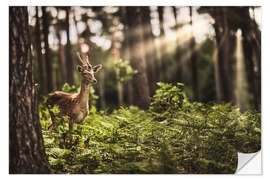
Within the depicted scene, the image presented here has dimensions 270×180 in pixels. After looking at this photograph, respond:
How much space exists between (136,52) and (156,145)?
3.55 metres

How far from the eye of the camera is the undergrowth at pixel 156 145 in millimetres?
3719

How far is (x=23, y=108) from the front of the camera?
133 inches

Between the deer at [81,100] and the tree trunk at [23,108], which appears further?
the deer at [81,100]

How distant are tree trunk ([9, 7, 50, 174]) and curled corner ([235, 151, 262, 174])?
299 centimetres

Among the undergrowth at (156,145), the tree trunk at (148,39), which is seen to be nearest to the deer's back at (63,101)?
the undergrowth at (156,145)

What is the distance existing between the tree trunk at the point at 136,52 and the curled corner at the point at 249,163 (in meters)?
2.95

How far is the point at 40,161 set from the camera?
3516 millimetres

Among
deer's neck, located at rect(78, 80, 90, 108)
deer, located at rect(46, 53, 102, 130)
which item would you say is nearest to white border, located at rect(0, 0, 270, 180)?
deer, located at rect(46, 53, 102, 130)

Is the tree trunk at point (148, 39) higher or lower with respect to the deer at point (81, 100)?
higher

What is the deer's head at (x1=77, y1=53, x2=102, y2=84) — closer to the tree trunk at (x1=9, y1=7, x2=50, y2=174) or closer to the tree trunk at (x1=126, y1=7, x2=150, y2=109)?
the tree trunk at (x1=9, y1=7, x2=50, y2=174)

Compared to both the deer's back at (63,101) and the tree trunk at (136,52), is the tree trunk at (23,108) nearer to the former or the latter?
the deer's back at (63,101)

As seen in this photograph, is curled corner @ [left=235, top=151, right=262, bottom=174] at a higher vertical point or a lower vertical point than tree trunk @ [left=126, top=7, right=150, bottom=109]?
lower

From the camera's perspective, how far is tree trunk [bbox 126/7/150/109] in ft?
21.5

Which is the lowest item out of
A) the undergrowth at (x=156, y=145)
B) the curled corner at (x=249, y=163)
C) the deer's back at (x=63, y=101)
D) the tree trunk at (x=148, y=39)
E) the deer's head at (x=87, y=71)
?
the curled corner at (x=249, y=163)
